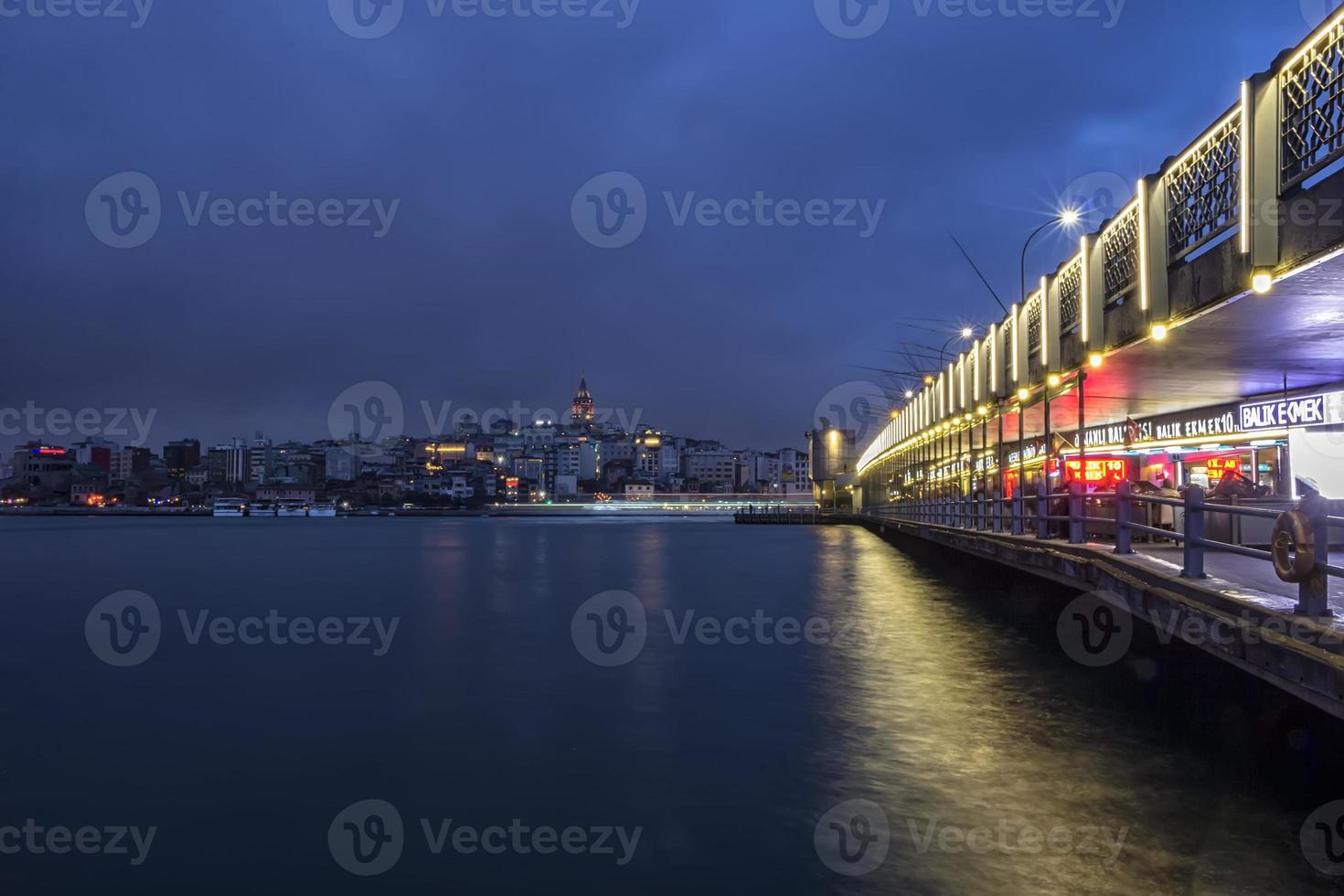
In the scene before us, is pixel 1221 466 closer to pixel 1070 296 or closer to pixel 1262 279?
pixel 1070 296

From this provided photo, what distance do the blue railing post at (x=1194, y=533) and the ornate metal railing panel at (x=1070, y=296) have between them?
23.5ft

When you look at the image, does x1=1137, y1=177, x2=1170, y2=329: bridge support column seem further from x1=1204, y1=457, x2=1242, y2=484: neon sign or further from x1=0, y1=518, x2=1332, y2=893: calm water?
x1=1204, y1=457, x2=1242, y2=484: neon sign

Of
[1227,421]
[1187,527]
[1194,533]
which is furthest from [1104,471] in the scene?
[1194,533]

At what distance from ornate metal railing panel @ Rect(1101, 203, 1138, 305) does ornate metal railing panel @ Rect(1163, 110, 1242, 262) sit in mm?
1161

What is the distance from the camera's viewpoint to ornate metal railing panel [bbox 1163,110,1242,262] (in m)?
10.5

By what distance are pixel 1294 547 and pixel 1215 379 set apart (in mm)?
12788

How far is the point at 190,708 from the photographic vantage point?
14.6 meters

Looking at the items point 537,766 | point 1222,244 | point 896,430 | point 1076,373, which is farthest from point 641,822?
point 896,430

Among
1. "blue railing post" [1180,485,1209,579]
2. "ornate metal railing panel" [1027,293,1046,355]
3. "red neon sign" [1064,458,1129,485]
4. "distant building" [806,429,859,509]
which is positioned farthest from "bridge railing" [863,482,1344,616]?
"distant building" [806,429,859,509]

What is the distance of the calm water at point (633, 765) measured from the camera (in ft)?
25.0

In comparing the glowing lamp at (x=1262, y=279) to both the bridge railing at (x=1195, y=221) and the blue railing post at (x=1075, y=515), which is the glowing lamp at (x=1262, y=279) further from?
the blue railing post at (x=1075, y=515)

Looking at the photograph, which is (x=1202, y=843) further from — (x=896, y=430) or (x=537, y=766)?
(x=896, y=430)

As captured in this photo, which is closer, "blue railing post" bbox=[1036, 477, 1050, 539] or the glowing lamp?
the glowing lamp

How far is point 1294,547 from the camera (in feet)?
23.7
